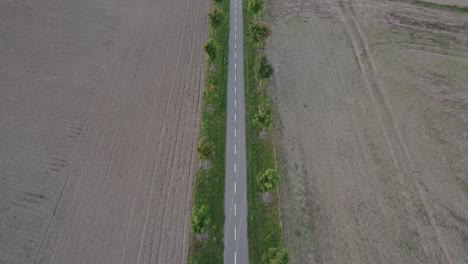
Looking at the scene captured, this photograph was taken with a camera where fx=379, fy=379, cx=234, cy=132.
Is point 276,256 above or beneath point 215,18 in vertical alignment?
beneath

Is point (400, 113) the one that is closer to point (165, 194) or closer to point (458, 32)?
point (458, 32)

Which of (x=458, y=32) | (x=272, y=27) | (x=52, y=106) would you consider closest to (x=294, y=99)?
(x=272, y=27)

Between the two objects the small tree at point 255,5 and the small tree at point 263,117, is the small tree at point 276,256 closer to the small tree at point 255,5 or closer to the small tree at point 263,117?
the small tree at point 263,117

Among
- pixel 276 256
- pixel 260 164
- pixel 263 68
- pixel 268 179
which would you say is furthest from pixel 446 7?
pixel 276 256

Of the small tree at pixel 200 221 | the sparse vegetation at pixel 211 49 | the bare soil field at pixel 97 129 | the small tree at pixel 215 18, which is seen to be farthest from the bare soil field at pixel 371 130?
the bare soil field at pixel 97 129

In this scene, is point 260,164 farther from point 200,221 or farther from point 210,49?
point 210,49

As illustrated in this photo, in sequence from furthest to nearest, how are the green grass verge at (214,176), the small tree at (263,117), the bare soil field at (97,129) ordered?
the small tree at (263,117) → the bare soil field at (97,129) → the green grass verge at (214,176)

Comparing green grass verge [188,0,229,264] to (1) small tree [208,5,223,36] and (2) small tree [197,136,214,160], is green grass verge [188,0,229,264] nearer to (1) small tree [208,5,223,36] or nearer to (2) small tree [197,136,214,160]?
(2) small tree [197,136,214,160]
